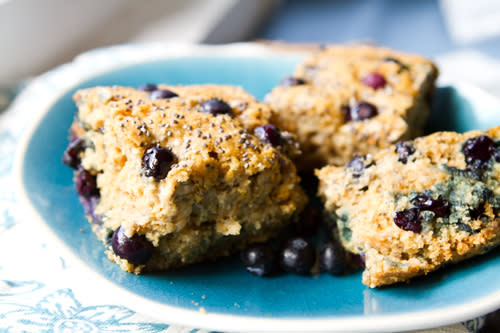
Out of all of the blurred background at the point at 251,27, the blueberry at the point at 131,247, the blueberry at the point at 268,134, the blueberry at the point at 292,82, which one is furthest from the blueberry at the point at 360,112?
the blurred background at the point at 251,27

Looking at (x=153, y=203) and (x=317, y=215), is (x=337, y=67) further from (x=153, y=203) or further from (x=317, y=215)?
(x=153, y=203)

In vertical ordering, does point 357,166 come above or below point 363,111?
below

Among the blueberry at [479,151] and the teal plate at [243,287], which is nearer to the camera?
the teal plate at [243,287]

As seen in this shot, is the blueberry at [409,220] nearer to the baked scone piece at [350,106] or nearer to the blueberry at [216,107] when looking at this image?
the baked scone piece at [350,106]

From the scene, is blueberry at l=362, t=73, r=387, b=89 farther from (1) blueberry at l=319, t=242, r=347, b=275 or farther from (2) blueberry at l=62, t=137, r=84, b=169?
(2) blueberry at l=62, t=137, r=84, b=169

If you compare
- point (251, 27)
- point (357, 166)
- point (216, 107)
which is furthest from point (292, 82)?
point (251, 27)

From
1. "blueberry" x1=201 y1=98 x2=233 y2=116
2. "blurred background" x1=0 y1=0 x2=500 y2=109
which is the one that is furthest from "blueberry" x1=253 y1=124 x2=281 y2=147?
"blurred background" x1=0 y1=0 x2=500 y2=109

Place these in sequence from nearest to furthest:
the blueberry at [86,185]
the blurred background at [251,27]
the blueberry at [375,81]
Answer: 1. the blueberry at [86,185]
2. the blueberry at [375,81]
3. the blurred background at [251,27]

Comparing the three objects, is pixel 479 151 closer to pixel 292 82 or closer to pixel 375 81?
pixel 375 81

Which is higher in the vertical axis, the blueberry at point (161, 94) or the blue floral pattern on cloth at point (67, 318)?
the blueberry at point (161, 94)
